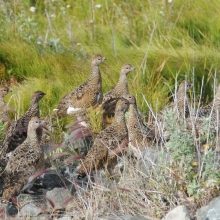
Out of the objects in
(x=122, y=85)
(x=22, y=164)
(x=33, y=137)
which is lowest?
(x=122, y=85)

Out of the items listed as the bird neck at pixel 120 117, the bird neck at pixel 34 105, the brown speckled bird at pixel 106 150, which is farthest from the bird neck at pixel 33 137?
the bird neck at pixel 34 105

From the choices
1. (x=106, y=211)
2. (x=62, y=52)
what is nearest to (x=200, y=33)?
(x=62, y=52)

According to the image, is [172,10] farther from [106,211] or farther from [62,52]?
[106,211]

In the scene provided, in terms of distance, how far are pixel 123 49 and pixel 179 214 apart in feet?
18.4

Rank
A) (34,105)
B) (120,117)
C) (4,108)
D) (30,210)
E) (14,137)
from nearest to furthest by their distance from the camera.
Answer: (30,210) → (120,117) → (14,137) → (34,105) → (4,108)

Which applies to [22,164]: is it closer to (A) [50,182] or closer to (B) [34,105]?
(A) [50,182]

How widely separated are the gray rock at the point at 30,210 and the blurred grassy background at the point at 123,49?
2.37m

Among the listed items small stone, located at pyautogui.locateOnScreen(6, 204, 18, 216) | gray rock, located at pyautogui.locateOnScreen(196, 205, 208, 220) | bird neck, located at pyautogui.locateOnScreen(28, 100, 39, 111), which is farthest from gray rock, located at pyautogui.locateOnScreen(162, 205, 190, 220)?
bird neck, located at pyautogui.locateOnScreen(28, 100, 39, 111)

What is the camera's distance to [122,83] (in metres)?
9.46

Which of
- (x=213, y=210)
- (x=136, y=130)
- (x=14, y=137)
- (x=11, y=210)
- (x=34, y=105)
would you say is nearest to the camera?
(x=213, y=210)

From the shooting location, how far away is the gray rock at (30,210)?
6.82 m

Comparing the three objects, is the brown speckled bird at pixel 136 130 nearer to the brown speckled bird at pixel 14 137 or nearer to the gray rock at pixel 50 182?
the gray rock at pixel 50 182

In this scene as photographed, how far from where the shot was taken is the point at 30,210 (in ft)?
22.7

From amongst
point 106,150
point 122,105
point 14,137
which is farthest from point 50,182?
point 122,105
